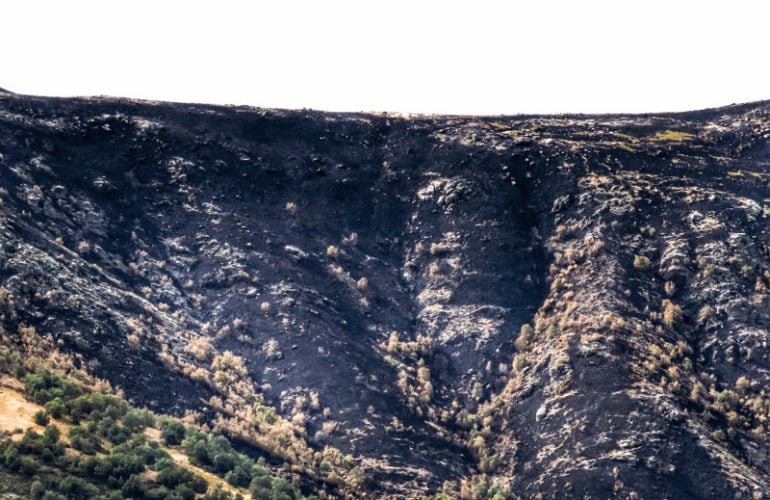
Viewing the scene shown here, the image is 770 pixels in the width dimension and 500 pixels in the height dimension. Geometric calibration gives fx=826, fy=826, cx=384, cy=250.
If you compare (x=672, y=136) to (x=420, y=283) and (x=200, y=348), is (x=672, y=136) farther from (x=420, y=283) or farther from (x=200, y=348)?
(x=200, y=348)

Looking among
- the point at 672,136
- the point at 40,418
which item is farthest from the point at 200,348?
the point at 672,136

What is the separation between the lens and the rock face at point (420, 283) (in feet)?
191

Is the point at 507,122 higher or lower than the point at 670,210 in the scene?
higher

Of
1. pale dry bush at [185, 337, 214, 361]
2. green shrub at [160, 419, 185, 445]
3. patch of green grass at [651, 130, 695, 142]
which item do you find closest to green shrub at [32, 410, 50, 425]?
green shrub at [160, 419, 185, 445]

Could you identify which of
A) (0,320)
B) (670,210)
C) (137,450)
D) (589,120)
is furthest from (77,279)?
(589,120)

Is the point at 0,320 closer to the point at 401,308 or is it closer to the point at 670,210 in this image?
the point at 401,308

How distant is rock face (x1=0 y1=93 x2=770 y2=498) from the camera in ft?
191

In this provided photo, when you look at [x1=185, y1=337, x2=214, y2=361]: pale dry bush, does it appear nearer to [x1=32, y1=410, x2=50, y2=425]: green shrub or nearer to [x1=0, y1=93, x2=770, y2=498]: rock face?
[x1=0, y1=93, x2=770, y2=498]: rock face

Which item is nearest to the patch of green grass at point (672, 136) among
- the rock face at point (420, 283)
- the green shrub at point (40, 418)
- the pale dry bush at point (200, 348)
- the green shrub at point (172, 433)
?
the rock face at point (420, 283)

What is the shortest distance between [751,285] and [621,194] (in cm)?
1567

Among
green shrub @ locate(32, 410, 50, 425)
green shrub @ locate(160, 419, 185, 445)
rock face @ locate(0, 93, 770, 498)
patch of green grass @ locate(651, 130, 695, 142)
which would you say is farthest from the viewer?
patch of green grass @ locate(651, 130, 695, 142)

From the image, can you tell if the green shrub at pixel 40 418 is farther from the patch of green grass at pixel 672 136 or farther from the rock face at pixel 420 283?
the patch of green grass at pixel 672 136

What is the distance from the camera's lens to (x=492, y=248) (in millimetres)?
77000

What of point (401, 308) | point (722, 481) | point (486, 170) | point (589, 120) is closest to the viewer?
point (722, 481)
